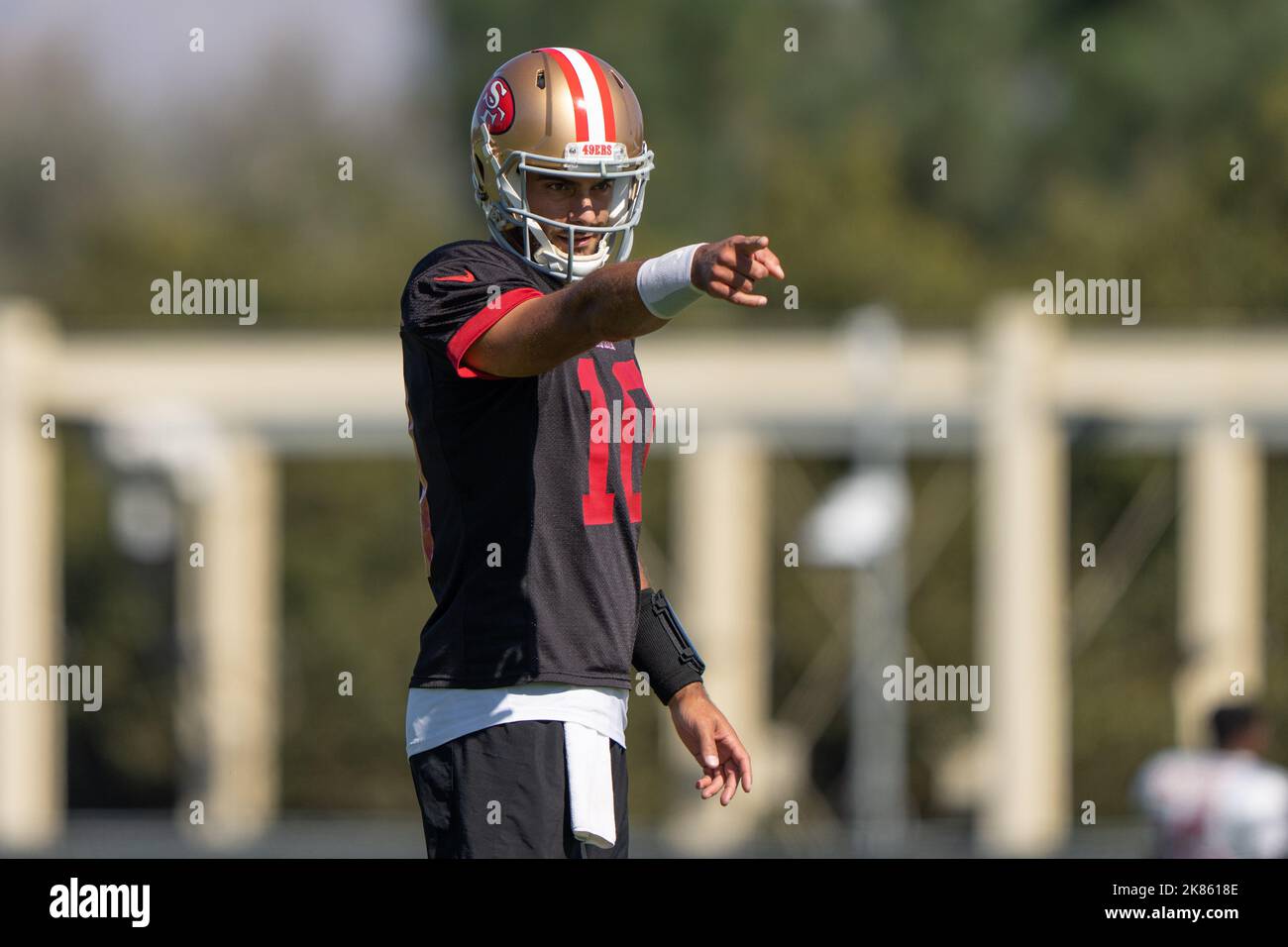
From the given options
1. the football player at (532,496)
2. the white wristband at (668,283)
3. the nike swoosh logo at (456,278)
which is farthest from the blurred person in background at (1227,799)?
the white wristband at (668,283)

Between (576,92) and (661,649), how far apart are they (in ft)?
4.07

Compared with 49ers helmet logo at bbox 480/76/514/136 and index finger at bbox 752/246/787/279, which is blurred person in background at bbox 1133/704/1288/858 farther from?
index finger at bbox 752/246/787/279

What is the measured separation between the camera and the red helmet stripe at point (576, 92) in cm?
444

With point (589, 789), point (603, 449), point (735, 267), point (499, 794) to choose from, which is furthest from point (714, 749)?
point (735, 267)

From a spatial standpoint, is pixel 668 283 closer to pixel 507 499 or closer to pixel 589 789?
pixel 507 499

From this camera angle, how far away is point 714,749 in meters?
4.62

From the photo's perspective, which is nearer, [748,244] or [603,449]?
[748,244]

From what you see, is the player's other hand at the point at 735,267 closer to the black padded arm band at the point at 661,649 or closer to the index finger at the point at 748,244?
the index finger at the point at 748,244

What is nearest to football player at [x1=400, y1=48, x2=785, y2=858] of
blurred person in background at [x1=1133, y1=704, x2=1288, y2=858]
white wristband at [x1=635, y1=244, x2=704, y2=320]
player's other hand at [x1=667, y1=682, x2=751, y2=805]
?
white wristband at [x1=635, y1=244, x2=704, y2=320]

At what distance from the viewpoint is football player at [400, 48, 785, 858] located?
414 centimetres

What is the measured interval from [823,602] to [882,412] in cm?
1307

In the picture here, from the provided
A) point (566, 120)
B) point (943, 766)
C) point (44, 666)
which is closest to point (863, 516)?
point (44, 666)

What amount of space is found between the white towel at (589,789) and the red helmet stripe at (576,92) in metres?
1.24

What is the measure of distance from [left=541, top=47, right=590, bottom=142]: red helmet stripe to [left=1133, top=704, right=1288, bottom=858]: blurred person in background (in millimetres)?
5429
